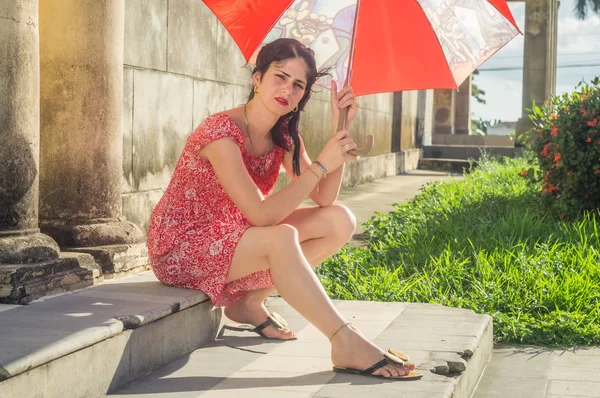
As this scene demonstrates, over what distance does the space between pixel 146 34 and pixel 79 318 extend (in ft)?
10.3

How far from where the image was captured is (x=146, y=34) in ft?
19.5

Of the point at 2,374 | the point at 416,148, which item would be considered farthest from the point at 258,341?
the point at 416,148

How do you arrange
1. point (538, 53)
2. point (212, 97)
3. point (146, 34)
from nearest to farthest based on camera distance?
point (146, 34) < point (212, 97) < point (538, 53)

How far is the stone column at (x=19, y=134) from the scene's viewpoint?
3.67 m

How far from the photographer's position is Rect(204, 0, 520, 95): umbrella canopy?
13.1 feet

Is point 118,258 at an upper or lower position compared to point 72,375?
upper

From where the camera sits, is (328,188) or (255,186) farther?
(328,188)

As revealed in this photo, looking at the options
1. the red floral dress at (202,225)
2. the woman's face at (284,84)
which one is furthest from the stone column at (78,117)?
the woman's face at (284,84)

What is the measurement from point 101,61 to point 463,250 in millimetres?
2735

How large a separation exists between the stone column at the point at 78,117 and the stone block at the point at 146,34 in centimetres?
107

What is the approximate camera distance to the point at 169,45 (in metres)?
6.33

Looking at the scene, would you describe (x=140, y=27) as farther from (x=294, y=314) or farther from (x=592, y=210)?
(x=592, y=210)

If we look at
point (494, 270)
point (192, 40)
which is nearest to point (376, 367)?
point (494, 270)

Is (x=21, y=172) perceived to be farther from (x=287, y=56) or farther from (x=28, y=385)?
(x=28, y=385)
